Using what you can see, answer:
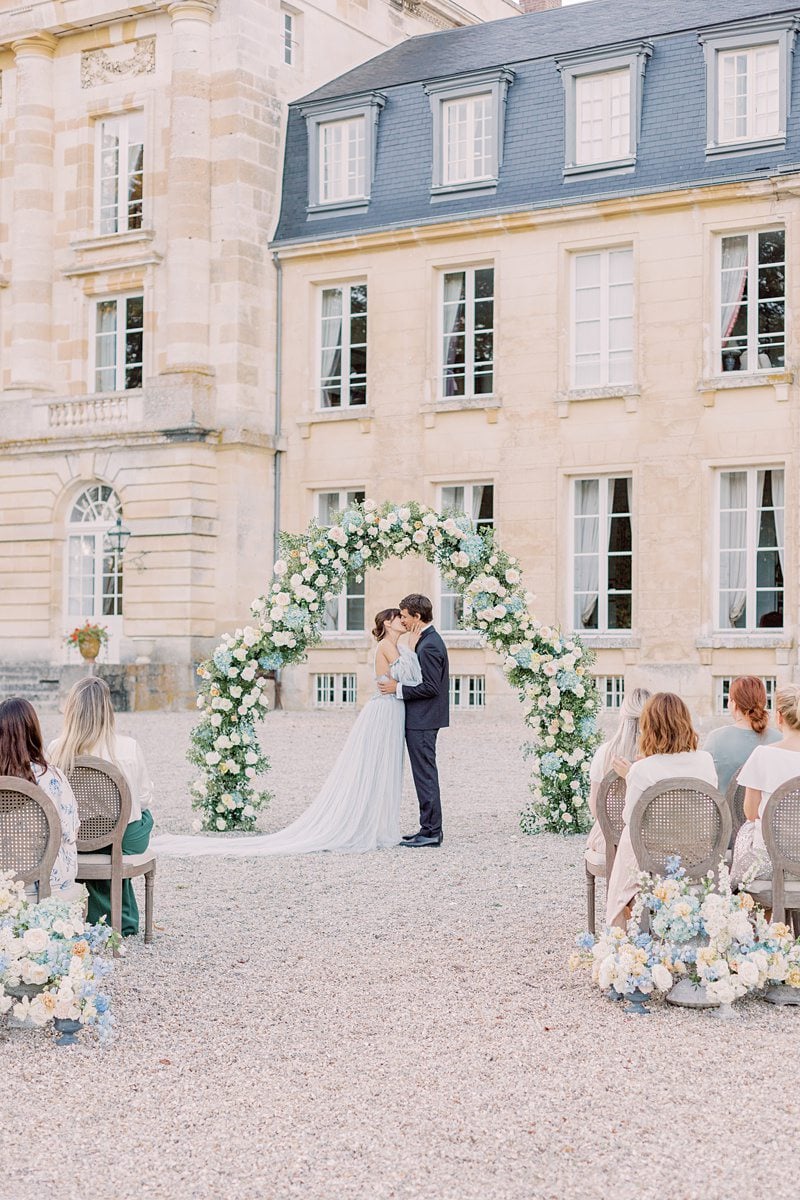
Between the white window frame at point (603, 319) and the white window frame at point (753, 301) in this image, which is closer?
the white window frame at point (753, 301)

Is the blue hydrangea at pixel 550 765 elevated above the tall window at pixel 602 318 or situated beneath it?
situated beneath

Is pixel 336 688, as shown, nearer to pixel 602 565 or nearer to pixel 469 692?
pixel 469 692

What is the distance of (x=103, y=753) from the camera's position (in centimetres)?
763

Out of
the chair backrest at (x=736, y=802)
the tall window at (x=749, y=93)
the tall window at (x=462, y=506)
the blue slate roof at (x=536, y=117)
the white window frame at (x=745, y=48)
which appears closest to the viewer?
the chair backrest at (x=736, y=802)

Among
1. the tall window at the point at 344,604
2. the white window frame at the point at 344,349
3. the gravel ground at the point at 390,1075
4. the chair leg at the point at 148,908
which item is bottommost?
the gravel ground at the point at 390,1075

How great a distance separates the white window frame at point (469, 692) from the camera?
78.6 feet

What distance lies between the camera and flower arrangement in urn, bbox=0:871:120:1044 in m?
5.90

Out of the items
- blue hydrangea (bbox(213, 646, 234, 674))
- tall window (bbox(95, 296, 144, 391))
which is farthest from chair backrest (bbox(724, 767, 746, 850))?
tall window (bbox(95, 296, 144, 391))

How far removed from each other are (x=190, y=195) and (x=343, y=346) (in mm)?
3233

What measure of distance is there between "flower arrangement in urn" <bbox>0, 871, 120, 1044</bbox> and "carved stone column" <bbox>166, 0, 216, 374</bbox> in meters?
19.6

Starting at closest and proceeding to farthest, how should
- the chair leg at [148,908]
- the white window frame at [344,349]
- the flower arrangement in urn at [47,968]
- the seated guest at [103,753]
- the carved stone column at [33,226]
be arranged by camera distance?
the flower arrangement in urn at [47,968]
the seated guest at [103,753]
the chair leg at [148,908]
the white window frame at [344,349]
the carved stone column at [33,226]

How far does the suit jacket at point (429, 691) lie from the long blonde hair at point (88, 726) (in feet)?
13.0

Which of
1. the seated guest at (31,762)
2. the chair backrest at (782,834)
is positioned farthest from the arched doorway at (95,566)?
the chair backrest at (782,834)

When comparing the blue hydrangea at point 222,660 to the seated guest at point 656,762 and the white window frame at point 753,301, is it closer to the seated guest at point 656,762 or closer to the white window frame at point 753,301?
the seated guest at point 656,762
